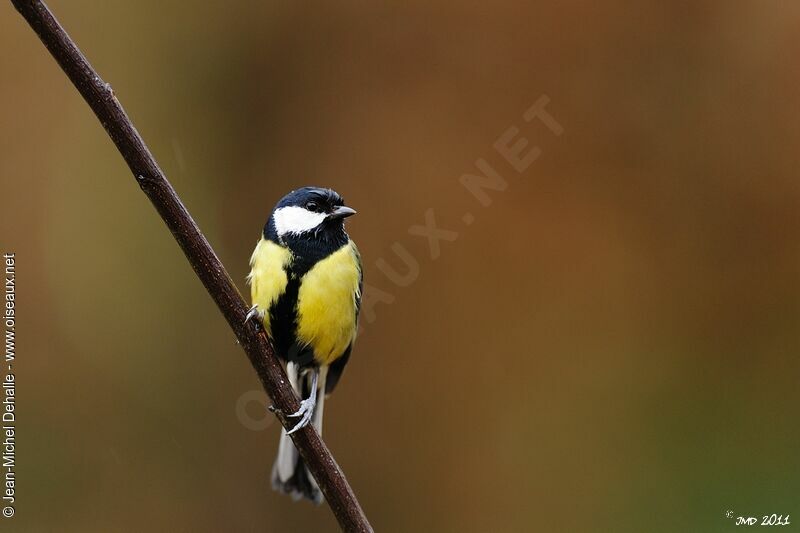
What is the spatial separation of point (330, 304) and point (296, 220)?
0.26 meters

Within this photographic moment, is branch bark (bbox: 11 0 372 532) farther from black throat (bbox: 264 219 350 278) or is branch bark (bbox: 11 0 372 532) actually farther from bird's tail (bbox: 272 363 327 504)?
bird's tail (bbox: 272 363 327 504)

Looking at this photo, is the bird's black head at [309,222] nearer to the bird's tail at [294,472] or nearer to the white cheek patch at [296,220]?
the white cheek patch at [296,220]

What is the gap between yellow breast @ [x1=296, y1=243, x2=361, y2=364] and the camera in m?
2.32

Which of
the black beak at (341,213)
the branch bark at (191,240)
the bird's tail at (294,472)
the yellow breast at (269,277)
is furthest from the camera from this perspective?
the bird's tail at (294,472)

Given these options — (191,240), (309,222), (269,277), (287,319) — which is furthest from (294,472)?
(191,240)

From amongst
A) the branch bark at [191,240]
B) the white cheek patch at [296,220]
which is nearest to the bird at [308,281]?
the white cheek patch at [296,220]

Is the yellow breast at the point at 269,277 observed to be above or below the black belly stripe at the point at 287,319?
above

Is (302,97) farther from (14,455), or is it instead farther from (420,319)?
(14,455)

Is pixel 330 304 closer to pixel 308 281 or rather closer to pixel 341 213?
pixel 308 281

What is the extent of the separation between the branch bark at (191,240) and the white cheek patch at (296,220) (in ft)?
2.63

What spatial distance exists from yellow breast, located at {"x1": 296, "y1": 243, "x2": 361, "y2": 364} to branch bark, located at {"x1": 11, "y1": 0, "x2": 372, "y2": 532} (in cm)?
70

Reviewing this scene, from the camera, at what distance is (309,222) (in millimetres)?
2396

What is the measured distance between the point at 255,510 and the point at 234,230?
1329 millimetres

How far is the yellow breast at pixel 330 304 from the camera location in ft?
7.61
